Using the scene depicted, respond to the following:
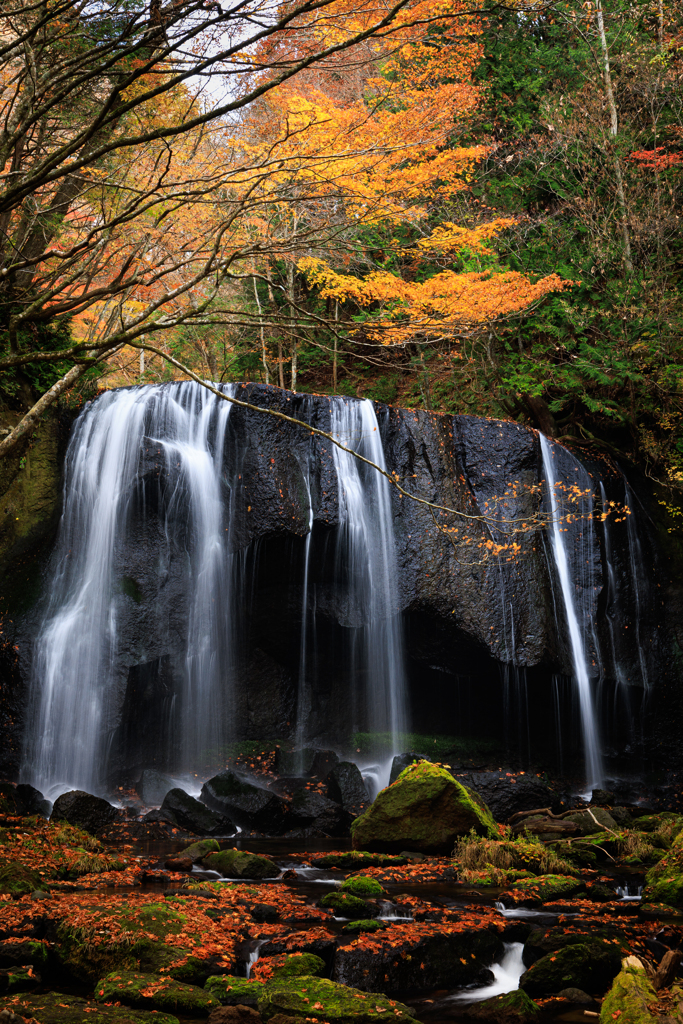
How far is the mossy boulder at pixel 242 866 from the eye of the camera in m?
7.64

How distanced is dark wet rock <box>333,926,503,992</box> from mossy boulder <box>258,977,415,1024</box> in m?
0.53

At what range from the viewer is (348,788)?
11.5 meters

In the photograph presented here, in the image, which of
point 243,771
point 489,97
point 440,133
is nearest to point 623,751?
point 243,771

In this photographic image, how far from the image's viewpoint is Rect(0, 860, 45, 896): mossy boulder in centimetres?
618

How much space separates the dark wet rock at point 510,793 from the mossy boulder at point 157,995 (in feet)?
24.8

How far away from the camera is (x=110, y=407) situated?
13.1m

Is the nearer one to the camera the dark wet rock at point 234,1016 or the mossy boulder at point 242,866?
the dark wet rock at point 234,1016

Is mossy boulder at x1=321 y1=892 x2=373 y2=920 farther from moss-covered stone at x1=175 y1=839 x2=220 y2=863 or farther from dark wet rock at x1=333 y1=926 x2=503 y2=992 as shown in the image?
moss-covered stone at x1=175 y1=839 x2=220 y2=863

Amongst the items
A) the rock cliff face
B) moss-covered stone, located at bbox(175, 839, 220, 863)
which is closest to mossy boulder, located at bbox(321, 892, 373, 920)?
moss-covered stone, located at bbox(175, 839, 220, 863)

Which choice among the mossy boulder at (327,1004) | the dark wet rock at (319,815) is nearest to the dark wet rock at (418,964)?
the mossy boulder at (327,1004)

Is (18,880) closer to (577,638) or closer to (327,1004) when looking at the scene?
(327,1004)

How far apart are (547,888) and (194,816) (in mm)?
4928

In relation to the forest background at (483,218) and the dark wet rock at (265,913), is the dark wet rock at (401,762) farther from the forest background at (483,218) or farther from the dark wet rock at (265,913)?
the forest background at (483,218)

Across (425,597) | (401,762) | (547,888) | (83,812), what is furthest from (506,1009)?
(425,597)
